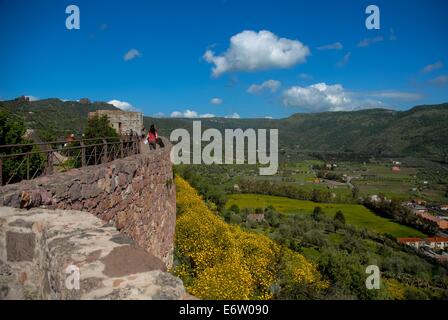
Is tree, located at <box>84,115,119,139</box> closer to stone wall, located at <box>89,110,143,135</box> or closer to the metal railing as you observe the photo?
stone wall, located at <box>89,110,143,135</box>

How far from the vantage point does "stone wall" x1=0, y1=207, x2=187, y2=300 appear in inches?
86.4

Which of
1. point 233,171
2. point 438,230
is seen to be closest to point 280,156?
point 233,171

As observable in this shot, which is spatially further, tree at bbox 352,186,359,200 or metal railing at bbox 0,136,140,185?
tree at bbox 352,186,359,200

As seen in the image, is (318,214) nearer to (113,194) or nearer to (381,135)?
(113,194)

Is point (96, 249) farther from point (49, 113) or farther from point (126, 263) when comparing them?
point (49, 113)

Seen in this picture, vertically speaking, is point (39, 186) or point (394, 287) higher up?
point (39, 186)

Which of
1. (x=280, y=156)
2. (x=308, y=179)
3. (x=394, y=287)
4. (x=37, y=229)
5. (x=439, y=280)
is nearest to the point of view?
(x=37, y=229)

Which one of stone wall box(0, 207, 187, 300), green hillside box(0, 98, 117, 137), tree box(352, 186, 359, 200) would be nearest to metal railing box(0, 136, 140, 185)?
stone wall box(0, 207, 187, 300)

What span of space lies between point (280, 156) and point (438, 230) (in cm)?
9436

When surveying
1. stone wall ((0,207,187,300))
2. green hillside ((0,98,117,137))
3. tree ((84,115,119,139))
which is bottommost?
stone wall ((0,207,187,300))

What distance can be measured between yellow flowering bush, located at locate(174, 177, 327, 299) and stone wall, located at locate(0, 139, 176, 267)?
8.06ft

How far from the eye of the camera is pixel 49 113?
199 ft

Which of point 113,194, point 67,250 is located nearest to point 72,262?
point 67,250

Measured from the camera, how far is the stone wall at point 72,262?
2195 mm
